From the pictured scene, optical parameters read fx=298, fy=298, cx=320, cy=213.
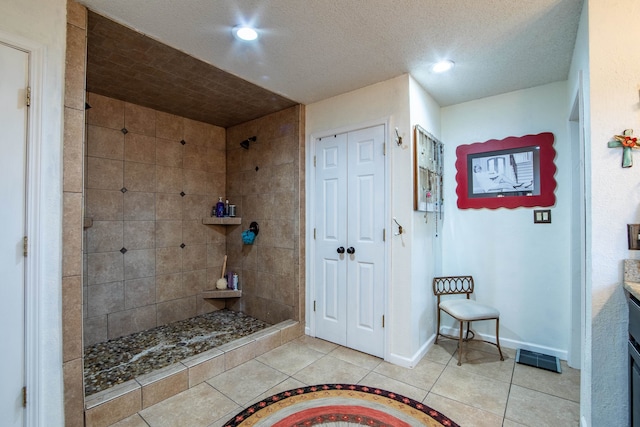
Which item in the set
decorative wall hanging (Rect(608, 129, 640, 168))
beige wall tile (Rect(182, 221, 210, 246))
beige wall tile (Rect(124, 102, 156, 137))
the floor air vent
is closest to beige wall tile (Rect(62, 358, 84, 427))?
beige wall tile (Rect(182, 221, 210, 246))

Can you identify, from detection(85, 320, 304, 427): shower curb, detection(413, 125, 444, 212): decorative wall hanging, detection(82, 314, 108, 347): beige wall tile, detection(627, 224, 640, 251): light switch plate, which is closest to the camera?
detection(627, 224, 640, 251): light switch plate

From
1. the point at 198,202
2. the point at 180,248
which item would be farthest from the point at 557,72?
the point at 180,248

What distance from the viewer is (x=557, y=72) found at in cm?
247

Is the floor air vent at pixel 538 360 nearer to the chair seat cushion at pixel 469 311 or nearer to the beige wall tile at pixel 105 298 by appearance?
the chair seat cushion at pixel 469 311

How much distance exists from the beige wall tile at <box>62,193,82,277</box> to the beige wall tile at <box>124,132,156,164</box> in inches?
67.0

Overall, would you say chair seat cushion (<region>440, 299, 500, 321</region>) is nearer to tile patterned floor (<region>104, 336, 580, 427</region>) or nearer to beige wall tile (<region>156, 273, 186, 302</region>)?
tile patterned floor (<region>104, 336, 580, 427</region>)

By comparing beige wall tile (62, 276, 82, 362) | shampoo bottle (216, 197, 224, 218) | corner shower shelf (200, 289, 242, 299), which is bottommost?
corner shower shelf (200, 289, 242, 299)

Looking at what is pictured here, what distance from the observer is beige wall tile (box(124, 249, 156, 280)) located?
10.3 feet

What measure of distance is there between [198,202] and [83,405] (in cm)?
241

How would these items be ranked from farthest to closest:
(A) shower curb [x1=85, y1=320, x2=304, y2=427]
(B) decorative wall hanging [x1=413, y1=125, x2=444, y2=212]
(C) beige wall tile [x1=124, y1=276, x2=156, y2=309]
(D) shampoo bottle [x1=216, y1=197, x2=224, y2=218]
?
(D) shampoo bottle [x1=216, y1=197, x2=224, y2=218] → (C) beige wall tile [x1=124, y1=276, x2=156, y2=309] → (B) decorative wall hanging [x1=413, y1=125, x2=444, y2=212] → (A) shower curb [x1=85, y1=320, x2=304, y2=427]

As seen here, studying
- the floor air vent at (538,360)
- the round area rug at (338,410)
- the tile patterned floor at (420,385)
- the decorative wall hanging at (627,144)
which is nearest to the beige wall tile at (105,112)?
the tile patterned floor at (420,385)

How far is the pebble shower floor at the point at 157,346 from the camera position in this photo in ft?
7.50

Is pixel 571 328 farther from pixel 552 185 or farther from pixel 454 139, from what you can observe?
pixel 454 139

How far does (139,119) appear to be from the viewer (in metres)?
3.24
